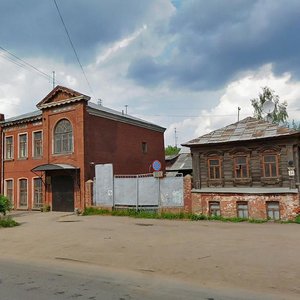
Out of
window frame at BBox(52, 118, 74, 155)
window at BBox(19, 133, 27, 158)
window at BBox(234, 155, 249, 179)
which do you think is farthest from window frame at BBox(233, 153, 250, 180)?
window at BBox(19, 133, 27, 158)

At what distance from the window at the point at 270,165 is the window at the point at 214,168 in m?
2.49

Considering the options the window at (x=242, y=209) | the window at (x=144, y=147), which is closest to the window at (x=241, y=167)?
the window at (x=242, y=209)

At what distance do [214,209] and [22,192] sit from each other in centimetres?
1624

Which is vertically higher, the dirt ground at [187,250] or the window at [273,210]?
the window at [273,210]

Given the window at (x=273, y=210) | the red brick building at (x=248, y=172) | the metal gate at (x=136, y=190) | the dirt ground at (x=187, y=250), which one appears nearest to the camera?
the dirt ground at (x=187, y=250)

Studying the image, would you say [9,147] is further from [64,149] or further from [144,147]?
[144,147]

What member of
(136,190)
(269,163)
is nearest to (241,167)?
(269,163)

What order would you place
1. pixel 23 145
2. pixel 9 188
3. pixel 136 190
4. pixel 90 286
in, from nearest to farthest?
pixel 90 286 < pixel 136 190 < pixel 23 145 < pixel 9 188

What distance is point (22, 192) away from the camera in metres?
27.8

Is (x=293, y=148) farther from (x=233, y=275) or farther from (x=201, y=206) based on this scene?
(x=233, y=275)

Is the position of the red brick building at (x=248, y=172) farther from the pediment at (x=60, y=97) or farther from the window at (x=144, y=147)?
the window at (x=144, y=147)

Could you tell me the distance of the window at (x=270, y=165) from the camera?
18031 millimetres

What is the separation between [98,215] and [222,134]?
882 centimetres

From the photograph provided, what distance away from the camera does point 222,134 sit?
20.2 meters
